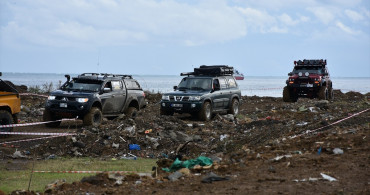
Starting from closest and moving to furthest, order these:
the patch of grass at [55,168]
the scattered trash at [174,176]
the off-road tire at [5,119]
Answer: the scattered trash at [174,176]
the patch of grass at [55,168]
the off-road tire at [5,119]

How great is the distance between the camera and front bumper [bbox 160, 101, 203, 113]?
20.0 metres

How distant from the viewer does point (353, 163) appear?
929cm

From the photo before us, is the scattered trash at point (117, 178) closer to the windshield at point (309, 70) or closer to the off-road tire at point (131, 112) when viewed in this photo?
the off-road tire at point (131, 112)

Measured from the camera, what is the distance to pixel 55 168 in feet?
39.2

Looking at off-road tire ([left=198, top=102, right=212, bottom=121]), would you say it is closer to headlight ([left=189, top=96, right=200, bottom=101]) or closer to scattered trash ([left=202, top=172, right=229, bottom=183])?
headlight ([left=189, top=96, right=200, bottom=101])

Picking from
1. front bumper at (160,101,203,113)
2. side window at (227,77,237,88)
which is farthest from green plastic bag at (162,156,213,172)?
side window at (227,77,237,88)

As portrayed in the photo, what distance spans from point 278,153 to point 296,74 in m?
20.0

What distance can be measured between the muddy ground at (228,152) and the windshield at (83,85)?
1.26 m

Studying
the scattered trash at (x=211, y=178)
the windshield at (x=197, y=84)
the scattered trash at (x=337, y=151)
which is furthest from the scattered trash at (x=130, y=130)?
the scattered trash at (x=211, y=178)

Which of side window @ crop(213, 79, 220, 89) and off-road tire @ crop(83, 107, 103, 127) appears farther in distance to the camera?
side window @ crop(213, 79, 220, 89)

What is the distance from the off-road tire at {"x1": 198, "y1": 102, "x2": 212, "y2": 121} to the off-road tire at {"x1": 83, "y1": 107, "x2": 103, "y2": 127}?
4.08 m

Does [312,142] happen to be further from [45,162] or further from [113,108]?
[113,108]

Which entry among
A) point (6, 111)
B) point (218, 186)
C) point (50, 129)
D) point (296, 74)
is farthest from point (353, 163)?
point (296, 74)

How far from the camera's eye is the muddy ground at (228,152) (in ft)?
A: 26.5
